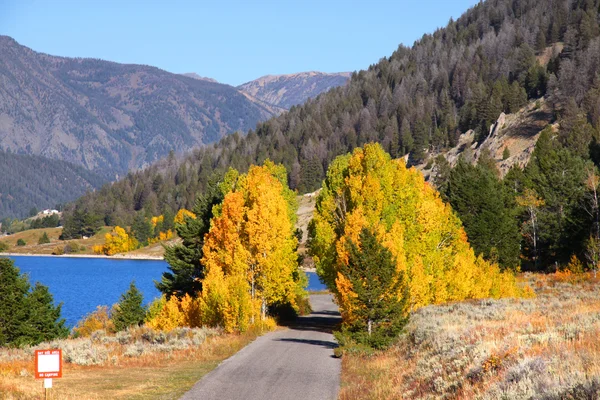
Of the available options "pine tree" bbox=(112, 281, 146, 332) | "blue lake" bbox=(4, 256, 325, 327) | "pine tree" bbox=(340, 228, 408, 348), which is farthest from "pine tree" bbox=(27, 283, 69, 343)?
"pine tree" bbox=(340, 228, 408, 348)

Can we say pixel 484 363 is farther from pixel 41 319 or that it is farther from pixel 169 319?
pixel 41 319

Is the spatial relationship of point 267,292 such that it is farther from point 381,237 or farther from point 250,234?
point 381,237

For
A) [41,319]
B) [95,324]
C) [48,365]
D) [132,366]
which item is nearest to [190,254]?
[41,319]

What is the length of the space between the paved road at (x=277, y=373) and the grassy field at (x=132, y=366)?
0.85m

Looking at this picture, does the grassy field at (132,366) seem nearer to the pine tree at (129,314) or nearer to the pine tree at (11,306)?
the pine tree at (11,306)

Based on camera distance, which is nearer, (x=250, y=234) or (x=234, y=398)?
(x=234, y=398)

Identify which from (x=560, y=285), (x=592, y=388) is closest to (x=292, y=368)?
(x=592, y=388)

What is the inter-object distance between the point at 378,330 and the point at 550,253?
57.0 meters

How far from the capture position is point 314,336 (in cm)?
3791

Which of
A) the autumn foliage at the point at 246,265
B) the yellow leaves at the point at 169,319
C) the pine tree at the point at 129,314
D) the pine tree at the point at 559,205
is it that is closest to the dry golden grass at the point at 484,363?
the autumn foliage at the point at 246,265

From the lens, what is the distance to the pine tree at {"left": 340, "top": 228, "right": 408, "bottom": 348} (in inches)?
1190

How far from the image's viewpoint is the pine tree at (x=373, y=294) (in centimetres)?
3023

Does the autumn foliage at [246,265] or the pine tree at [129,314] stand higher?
the autumn foliage at [246,265]

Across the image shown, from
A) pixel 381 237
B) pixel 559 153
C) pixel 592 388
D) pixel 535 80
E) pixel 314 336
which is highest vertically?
pixel 535 80
